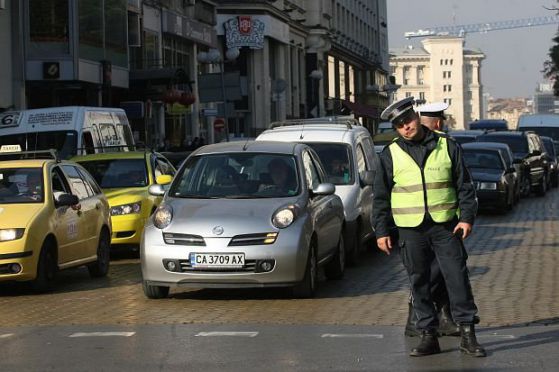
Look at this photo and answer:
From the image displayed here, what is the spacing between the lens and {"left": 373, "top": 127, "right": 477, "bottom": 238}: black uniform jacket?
8.61 m

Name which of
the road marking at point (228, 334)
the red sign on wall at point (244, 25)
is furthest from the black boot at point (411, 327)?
the red sign on wall at point (244, 25)

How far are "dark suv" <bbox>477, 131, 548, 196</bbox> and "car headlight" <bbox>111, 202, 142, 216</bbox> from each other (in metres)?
18.2

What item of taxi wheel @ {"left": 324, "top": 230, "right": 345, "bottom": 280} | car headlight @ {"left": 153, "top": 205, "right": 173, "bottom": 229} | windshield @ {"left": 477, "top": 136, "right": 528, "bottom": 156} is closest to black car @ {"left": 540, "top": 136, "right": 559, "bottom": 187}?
windshield @ {"left": 477, "top": 136, "right": 528, "bottom": 156}

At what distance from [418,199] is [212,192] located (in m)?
4.38

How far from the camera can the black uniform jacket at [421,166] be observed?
8.61 m

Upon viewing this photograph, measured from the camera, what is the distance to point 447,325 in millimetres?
9484

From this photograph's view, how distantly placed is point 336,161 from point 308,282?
15.1 ft

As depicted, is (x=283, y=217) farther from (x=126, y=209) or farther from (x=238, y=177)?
(x=126, y=209)

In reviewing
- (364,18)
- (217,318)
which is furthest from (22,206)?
(364,18)

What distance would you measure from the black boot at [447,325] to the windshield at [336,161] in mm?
6782

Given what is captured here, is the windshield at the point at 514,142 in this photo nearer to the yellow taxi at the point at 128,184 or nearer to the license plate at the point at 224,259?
Answer: the yellow taxi at the point at 128,184

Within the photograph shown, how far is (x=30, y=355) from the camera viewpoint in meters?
9.05

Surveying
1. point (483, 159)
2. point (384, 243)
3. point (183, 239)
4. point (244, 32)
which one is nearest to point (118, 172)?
point (183, 239)

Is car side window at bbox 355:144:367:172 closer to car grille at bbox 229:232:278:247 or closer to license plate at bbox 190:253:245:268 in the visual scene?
car grille at bbox 229:232:278:247
